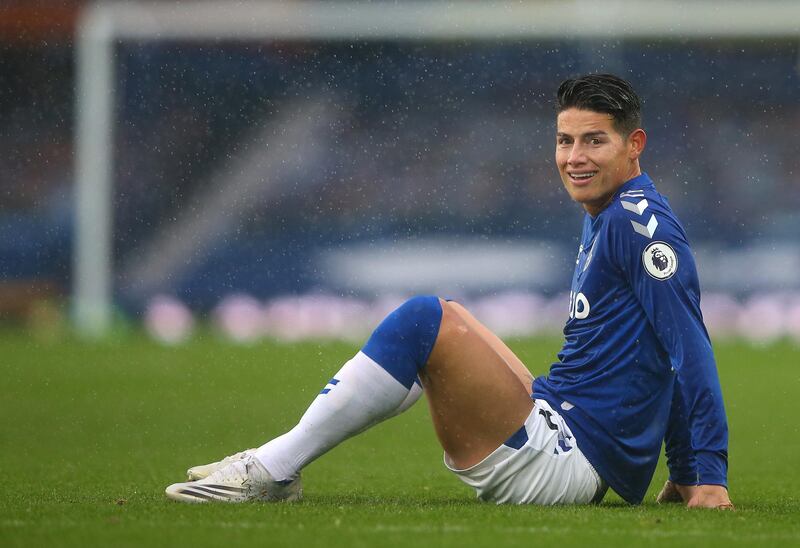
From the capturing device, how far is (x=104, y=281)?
19.0 metres

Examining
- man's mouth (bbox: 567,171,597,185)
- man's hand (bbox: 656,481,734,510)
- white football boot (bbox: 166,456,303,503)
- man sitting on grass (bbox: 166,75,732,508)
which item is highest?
man's mouth (bbox: 567,171,597,185)

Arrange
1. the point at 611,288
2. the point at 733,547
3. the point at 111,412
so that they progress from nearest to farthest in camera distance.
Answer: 1. the point at 733,547
2. the point at 611,288
3. the point at 111,412

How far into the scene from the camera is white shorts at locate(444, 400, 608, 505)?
3.79 meters

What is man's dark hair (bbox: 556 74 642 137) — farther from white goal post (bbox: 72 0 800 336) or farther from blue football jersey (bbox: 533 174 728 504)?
white goal post (bbox: 72 0 800 336)

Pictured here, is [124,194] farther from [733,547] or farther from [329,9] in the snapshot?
[733,547]

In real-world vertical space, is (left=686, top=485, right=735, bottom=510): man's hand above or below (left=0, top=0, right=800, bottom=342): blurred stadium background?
below

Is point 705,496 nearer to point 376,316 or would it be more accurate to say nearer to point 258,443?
point 258,443

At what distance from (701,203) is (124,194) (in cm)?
930

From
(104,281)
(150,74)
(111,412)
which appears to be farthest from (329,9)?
(111,412)

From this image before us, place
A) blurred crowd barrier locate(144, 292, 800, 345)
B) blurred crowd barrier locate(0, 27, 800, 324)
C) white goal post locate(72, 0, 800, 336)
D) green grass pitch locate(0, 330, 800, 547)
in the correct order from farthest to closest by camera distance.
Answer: white goal post locate(72, 0, 800, 336) < blurred crowd barrier locate(0, 27, 800, 324) < blurred crowd barrier locate(144, 292, 800, 345) < green grass pitch locate(0, 330, 800, 547)

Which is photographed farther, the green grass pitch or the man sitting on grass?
the man sitting on grass

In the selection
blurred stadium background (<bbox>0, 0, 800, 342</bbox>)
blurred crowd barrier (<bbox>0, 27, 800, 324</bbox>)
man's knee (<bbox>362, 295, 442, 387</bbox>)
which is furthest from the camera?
blurred crowd barrier (<bbox>0, 27, 800, 324</bbox>)

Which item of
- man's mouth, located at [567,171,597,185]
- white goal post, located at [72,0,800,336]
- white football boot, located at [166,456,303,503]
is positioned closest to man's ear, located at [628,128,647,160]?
man's mouth, located at [567,171,597,185]

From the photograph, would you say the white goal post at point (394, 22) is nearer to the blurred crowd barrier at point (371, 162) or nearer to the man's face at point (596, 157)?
the blurred crowd barrier at point (371, 162)
